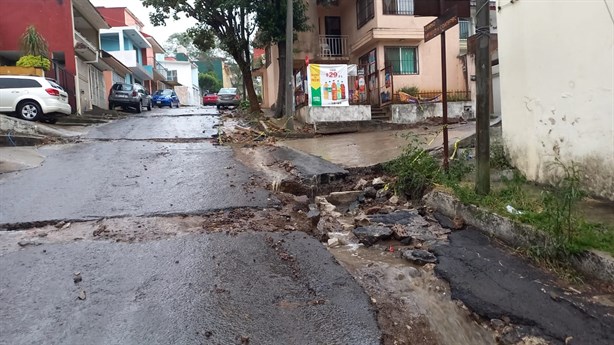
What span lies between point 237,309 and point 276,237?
1.72 metres

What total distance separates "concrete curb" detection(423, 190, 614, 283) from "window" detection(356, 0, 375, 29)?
15395 mm

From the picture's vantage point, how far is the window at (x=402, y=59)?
20.4 meters

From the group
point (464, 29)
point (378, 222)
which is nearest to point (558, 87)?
point (378, 222)

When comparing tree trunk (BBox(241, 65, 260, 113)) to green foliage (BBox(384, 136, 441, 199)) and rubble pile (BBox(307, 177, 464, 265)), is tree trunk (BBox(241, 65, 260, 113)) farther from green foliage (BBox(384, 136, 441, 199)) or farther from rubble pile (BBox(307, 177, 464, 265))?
green foliage (BBox(384, 136, 441, 199))

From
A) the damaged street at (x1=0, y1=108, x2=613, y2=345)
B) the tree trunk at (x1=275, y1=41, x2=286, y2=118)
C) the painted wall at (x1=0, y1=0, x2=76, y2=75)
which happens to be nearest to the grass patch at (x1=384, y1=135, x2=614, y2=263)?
the damaged street at (x1=0, y1=108, x2=613, y2=345)

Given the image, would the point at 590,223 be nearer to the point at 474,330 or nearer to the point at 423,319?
the point at 474,330

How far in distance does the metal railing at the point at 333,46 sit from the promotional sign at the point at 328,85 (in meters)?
7.71

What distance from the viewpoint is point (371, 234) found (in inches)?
221

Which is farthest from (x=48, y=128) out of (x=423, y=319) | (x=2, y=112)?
(x=423, y=319)

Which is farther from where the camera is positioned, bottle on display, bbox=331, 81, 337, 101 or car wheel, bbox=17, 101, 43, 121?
bottle on display, bbox=331, 81, 337, 101

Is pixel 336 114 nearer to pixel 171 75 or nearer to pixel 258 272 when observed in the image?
pixel 258 272

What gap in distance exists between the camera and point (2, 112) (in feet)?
→ 51.2

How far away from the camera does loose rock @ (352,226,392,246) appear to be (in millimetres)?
5536

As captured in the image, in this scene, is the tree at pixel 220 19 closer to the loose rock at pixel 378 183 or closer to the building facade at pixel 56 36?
the building facade at pixel 56 36
